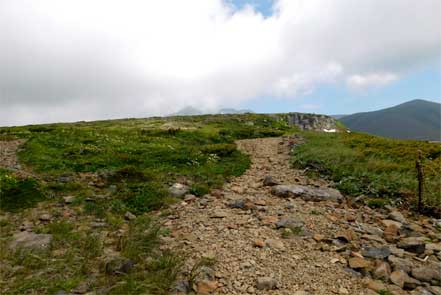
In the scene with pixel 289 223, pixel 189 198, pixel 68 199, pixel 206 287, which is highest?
pixel 68 199

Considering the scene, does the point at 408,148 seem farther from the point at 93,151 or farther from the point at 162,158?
the point at 93,151

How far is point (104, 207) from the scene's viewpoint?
10.7m

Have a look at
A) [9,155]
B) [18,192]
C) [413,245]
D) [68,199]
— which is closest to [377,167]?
[413,245]

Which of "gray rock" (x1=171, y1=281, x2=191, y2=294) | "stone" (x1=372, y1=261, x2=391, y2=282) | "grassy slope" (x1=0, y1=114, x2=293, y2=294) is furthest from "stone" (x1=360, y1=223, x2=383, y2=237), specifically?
"gray rock" (x1=171, y1=281, x2=191, y2=294)

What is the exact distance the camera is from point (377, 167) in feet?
50.6

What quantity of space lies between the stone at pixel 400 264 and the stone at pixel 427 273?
14 cm

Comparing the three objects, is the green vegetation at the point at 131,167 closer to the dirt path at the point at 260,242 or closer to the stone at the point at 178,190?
the stone at the point at 178,190

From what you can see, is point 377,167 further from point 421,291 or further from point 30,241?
point 30,241

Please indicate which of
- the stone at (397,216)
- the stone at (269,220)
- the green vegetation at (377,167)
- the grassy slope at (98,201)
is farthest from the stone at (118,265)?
the green vegetation at (377,167)

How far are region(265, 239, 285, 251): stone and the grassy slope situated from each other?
2415 millimetres

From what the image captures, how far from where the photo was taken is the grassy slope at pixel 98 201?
21.1 ft

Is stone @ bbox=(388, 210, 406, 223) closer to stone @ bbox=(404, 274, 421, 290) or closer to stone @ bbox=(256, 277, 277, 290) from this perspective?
stone @ bbox=(404, 274, 421, 290)

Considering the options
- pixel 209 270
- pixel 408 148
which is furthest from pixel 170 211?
pixel 408 148

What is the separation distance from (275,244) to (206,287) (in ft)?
8.52
